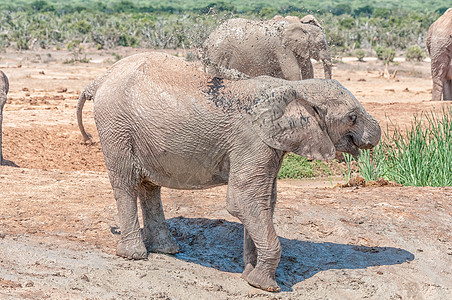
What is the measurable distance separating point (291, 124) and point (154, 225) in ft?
4.75

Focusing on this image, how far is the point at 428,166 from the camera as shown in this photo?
734 cm

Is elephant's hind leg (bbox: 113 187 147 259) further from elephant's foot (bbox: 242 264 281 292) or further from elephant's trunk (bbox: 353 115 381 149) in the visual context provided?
elephant's trunk (bbox: 353 115 381 149)

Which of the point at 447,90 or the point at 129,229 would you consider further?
the point at 447,90

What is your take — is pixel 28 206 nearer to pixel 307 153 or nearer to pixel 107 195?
pixel 107 195

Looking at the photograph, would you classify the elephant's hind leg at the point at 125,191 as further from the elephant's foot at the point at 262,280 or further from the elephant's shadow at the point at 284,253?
the elephant's foot at the point at 262,280

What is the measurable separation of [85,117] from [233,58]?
4.94 meters

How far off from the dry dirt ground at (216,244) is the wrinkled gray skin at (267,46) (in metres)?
2.54

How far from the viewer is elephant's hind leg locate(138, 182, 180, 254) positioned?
201 inches

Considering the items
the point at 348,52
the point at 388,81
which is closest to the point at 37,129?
the point at 388,81

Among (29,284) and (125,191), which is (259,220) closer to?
(125,191)

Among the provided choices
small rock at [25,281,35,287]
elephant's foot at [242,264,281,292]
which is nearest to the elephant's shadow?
elephant's foot at [242,264,281,292]

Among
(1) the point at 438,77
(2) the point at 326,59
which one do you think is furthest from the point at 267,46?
(1) the point at 438,77

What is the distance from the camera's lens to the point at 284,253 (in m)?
5.30

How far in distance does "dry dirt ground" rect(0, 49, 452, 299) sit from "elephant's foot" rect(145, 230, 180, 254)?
8 centimetres
